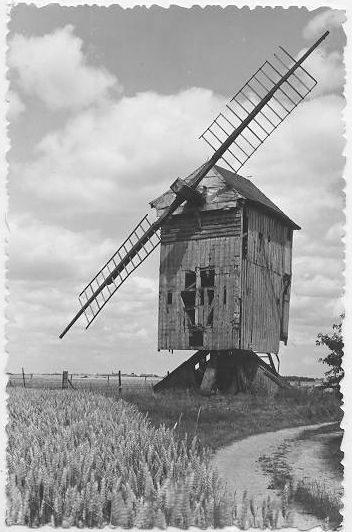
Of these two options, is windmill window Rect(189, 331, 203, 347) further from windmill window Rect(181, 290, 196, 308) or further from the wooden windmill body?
windmill window Rect(181, 290, 196, 308)

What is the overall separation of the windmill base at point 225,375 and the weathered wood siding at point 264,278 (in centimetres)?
83

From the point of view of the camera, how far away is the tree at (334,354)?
13.0m

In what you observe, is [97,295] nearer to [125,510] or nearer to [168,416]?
[168,416]

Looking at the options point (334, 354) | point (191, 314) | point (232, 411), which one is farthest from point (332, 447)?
point (191, 314)

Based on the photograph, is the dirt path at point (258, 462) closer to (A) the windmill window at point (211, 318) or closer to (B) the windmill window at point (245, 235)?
(A) the windmill window at point (211, 318)

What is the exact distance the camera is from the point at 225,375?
944 inches

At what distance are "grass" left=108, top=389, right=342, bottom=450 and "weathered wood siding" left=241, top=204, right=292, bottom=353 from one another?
228cm

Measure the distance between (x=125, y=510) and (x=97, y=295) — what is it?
55.3 feet

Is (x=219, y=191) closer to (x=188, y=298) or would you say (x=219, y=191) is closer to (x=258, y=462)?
(x=188, y=298)

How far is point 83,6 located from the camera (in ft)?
34.4

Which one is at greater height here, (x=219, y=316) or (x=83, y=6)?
(x=83, y=6)

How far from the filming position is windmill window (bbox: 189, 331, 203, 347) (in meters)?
23.2

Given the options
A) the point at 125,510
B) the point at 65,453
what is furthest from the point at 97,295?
the point at 125,510

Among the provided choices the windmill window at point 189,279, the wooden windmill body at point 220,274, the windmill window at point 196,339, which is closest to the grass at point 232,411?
the windmill window at point 196,339
